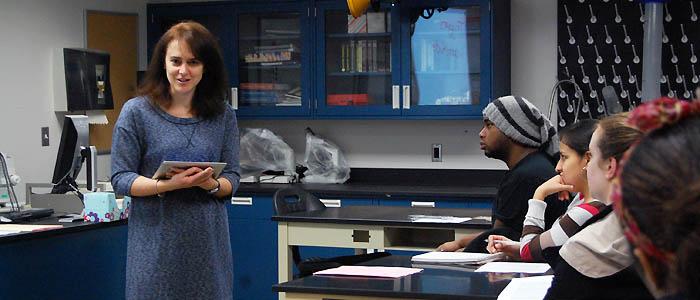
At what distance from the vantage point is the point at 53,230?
13.1ft

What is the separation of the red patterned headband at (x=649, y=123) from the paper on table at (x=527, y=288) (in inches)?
59.0

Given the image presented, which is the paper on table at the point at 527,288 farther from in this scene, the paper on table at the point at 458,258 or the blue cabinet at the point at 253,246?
the blue cabinet at the point at 253,246

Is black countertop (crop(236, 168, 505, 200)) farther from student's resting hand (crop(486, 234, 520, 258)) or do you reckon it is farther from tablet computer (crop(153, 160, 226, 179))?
tablet computer (crop(153, 160, 226, 179))

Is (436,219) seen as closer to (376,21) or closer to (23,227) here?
(23,227)

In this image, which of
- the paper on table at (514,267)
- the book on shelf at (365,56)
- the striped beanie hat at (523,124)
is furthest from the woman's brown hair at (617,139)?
the book on shelf at (365,56)

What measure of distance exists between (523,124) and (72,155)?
6.56ft

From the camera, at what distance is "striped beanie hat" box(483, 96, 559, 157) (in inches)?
153

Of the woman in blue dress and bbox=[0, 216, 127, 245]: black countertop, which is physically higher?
the woman in blue dress

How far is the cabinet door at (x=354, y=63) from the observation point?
6.11 meters

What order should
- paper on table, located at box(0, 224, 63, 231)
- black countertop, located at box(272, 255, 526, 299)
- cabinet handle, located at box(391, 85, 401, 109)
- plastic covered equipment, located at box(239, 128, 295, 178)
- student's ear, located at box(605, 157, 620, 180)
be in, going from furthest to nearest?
plastic covered equipment, located at box(239, 128, 295, 178) → cabinet handle, located at box(391, 85, 401, 109) → paper on table, located at box(0, 224, 63, 231) → black countertop, located at box(272, 255, 526, 299) → student's ear, located at box(605, 157, 620, 180)

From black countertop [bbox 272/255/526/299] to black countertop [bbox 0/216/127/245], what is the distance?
1385mm

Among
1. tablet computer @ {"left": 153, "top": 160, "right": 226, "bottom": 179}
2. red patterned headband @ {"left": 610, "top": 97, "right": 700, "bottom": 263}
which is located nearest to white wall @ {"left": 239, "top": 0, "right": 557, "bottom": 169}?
tablet computer @ {"left": 153, "top": 160, "right": 226, "bottom": 179}

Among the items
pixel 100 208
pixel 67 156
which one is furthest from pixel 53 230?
pixel 67 156

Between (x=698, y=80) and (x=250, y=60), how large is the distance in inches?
104
